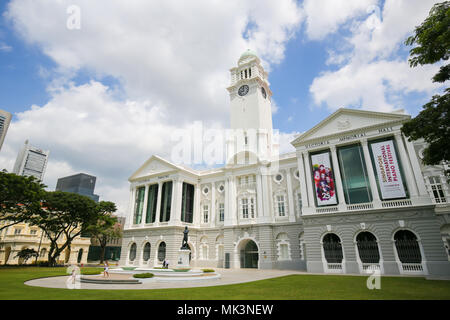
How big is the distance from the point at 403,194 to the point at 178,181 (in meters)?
29.2

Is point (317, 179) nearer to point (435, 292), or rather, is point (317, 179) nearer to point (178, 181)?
point (435, 292)

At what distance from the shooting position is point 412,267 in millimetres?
22781

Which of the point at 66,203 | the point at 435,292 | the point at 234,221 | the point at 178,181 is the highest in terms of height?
the point at 178,181

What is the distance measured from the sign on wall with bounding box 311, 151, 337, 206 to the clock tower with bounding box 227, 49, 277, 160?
1141 centimetres

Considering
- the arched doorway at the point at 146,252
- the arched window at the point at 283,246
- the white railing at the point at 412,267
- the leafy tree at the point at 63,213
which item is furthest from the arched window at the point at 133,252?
the white railing at the point at 412,267

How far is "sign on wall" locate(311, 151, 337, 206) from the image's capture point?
2783 centimetres

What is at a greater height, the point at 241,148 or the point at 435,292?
the point at 241,148

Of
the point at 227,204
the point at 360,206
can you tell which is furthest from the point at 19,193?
the point at 360,206

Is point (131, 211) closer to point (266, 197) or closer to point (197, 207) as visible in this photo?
point (197, 207)

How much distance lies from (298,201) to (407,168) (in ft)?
41.7

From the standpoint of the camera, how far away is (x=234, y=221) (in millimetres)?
37031

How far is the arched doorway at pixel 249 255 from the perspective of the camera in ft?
117

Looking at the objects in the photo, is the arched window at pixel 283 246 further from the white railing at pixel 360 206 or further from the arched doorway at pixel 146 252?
the arched doorway at pixel 146 252
